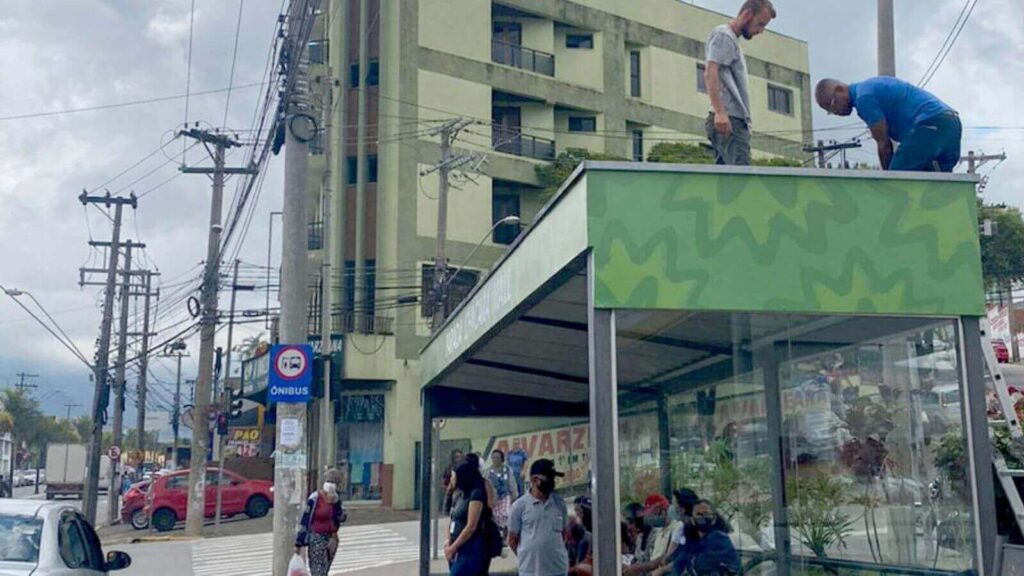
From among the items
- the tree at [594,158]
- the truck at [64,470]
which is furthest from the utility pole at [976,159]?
the truck at [64,470]

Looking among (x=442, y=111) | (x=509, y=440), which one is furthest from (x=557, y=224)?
(x=442, y=111)

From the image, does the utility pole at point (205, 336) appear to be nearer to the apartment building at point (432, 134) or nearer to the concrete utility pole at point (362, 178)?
the apartment building at point (432, 134)

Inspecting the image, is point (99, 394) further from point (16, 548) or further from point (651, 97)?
point (16, 548)

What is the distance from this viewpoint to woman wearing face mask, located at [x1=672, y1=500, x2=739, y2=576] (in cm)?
803

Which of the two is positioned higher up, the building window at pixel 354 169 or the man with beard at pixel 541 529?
the building window at pixel 354 169

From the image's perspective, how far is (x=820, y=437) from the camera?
25.1ft

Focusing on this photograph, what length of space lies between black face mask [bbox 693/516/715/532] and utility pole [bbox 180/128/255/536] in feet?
69.5

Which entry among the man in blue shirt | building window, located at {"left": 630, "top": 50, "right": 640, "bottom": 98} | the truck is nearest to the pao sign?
the man in blue shirt

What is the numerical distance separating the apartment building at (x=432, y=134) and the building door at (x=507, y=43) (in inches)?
2.0

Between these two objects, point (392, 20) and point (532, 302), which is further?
point (392, 20)

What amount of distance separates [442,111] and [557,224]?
29885mm

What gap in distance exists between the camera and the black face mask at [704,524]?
8.23m

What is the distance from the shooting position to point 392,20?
36719mm

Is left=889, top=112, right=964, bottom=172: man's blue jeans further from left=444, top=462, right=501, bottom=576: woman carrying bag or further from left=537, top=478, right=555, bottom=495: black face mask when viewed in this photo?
left=444, top=462, right=501, bottom=576: woman carrying bag
